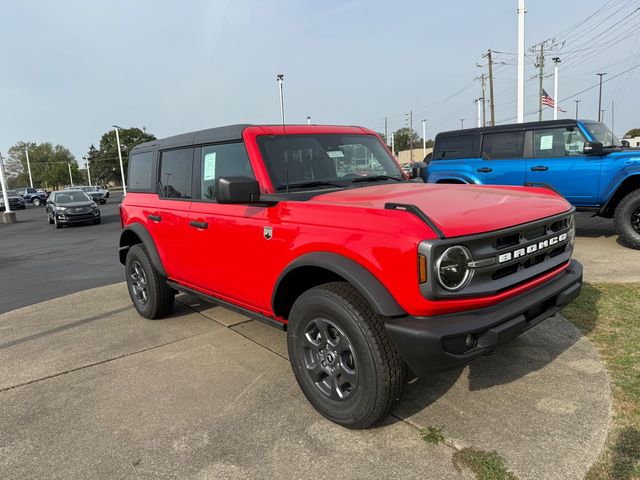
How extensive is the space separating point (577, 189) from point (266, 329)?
19.7ft

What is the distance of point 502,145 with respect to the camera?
8617mm

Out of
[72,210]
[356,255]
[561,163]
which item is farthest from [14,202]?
[356,255]

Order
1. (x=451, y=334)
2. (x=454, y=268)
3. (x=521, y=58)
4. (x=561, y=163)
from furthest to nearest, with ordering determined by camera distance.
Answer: (x=521, y=58) → (x=561, y=163) → (x=454, y=268) → (x=451, y=334)

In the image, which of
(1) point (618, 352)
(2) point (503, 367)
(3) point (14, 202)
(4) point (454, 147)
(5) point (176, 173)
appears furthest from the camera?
(3) point (14, 202)

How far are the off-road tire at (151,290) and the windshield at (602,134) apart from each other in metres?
7.15

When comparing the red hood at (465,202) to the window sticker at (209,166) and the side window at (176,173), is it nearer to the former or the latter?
the window sticker at (209,166)

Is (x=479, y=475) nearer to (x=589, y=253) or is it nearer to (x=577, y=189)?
(x=589, y=253)

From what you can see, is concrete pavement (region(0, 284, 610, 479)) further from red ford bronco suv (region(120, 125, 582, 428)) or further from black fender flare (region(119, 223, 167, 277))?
black fender flare (region(119, 223, 167, 277))

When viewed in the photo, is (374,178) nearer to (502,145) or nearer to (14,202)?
(502,145)

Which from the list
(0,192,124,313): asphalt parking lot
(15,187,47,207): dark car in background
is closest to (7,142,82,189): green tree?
(15,187,47,207): dark car in background

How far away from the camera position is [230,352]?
161 inches

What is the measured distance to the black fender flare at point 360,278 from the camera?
95.7 inches

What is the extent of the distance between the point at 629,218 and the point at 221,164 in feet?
21.4

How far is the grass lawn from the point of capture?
7.72 ft
